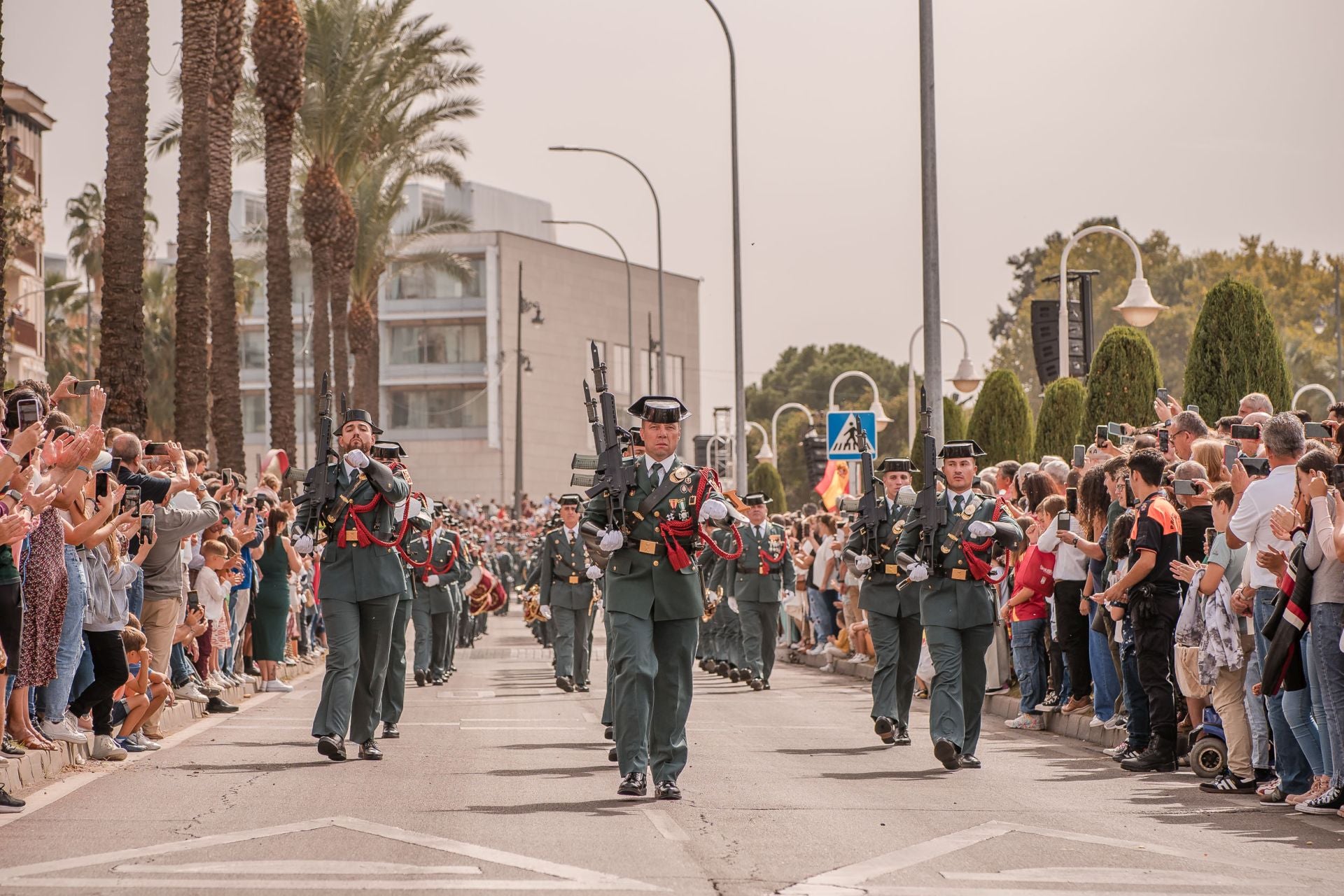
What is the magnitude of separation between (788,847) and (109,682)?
222 inches

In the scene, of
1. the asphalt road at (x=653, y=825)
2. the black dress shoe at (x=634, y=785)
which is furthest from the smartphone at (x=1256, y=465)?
the black dress shoe at (x=634, y=785)

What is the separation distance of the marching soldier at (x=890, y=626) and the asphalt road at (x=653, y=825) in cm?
29

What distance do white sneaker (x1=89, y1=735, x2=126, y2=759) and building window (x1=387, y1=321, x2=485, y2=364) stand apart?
261 feet

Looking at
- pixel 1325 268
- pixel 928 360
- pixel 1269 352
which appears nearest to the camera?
pixel 928 360

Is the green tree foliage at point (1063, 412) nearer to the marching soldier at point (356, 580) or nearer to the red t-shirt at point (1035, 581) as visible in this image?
the red t-shirt at point (1035, 581)

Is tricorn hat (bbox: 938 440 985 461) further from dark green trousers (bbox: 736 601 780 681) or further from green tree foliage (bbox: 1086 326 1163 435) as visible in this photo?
green tree foliage (bbox: 1086 326 1163 435)

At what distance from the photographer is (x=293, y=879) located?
7879mm

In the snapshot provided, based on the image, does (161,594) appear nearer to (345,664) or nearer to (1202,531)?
(345,664)

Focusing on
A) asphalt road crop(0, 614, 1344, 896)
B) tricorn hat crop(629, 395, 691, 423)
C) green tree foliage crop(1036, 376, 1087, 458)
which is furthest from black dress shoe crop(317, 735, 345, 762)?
green tree foliage crop(1036, 376, 1087, 458)

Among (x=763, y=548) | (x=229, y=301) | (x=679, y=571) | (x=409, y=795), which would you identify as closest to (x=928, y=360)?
(x=763, y=548)

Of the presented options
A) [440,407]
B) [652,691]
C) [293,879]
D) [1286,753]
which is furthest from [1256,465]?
[440,407]

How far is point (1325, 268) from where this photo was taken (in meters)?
91.1

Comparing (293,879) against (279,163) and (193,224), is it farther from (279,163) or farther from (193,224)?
(279,163)

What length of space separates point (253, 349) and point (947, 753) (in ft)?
299
